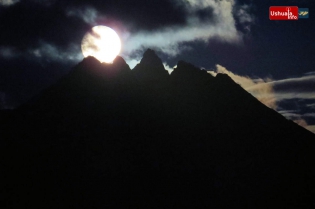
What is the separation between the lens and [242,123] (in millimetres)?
93688

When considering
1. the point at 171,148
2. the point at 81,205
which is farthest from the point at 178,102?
the point at 81,205

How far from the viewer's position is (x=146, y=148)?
76.5 m

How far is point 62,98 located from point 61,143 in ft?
57.1

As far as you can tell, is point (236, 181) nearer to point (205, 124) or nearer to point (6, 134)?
point (205, 124)

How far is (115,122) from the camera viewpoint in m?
78.5

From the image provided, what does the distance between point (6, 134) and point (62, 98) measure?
60.6 feet

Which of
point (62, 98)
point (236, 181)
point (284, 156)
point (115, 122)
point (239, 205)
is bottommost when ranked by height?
point (239, 205)

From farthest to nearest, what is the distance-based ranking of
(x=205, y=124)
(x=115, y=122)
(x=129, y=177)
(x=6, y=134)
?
1. (x=205, y=124)
2. (x=115, y=122)
3. (x=6, y=134)
4. (x=129, y=177)

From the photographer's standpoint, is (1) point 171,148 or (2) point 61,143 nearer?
(2) point 61,143

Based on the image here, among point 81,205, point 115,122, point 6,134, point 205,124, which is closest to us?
point 81,205

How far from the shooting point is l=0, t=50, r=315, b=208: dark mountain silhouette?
200 ft

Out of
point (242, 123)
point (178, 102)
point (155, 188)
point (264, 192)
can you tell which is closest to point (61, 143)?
point (155, 188)

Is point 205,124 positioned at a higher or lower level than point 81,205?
higher

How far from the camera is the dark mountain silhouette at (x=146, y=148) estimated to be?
200 feet
